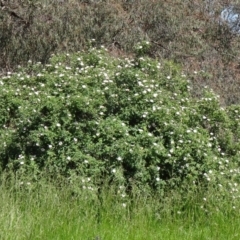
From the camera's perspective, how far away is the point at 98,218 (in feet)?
18.6

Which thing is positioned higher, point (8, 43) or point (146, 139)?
point (146, 139)

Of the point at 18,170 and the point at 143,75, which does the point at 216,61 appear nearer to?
the point at 143,75

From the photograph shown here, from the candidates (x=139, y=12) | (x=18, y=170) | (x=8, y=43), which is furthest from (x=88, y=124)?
(x=139, y=12)

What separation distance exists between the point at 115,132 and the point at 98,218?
4.24 feet

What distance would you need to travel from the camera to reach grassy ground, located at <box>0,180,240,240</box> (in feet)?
16.6

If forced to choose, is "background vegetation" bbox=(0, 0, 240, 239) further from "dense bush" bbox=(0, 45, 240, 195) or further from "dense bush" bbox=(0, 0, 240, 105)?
"dense bush" bbox=(0, 0, 240, 105)

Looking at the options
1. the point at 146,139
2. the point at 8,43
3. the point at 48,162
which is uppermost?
the point at 146,139

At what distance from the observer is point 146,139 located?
661cm

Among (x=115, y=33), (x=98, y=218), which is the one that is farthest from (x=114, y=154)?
(x=115, y=33)

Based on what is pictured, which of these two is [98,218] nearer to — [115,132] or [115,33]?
[115,132]

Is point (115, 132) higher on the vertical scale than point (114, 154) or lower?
higher

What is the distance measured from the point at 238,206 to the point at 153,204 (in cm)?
99

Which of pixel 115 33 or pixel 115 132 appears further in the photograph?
pixel 115 33

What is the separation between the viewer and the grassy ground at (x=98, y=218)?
505cm
